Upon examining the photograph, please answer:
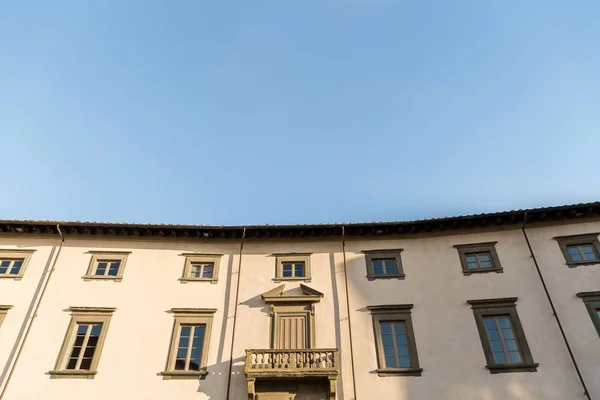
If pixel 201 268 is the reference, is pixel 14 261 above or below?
above

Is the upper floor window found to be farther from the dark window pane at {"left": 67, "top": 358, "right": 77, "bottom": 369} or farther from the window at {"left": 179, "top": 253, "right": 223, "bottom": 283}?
the window at {"left": 179, "top": 253, "right": 223, "bottom": 283}

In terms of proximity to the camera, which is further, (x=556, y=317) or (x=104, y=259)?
(x=104, y=259)

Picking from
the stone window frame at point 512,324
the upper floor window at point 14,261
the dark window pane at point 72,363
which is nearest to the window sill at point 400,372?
the stone window frame at point 512,324

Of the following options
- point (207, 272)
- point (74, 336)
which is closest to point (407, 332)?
point (207, 272)

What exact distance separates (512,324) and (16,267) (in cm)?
2231

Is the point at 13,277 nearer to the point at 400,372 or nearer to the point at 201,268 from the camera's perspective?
the point at 201,268

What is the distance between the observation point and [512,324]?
732 inches

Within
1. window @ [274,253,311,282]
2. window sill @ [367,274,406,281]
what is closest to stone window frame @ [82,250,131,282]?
window @ [274,253,311,282]

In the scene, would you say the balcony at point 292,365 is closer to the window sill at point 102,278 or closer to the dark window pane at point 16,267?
the window sill at point 102,278

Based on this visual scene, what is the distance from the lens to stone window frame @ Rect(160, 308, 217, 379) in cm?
1792

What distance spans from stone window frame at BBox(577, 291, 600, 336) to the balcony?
410 inches

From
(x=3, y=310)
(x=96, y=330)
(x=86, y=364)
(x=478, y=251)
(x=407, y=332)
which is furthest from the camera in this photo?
(x=478, y=251)

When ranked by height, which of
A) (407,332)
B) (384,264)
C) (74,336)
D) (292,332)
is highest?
(384,264)

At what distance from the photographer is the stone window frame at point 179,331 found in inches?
706
